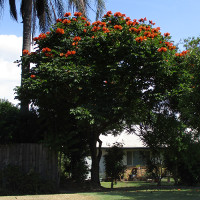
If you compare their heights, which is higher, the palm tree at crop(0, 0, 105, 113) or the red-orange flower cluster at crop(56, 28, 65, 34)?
the palm tree at crop(0, 0, 105, 113)

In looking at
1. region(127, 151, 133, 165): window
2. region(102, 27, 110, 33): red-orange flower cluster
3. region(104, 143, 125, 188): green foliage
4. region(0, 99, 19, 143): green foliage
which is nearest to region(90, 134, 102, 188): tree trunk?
region(104, 143, 125, 188): green foliage

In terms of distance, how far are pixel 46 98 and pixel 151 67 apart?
14.0 ft

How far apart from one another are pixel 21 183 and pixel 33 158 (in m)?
1.12

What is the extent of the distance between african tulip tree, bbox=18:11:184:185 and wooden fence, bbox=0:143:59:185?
1082mm

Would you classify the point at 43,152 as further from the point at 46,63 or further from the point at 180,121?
the point at 180,121

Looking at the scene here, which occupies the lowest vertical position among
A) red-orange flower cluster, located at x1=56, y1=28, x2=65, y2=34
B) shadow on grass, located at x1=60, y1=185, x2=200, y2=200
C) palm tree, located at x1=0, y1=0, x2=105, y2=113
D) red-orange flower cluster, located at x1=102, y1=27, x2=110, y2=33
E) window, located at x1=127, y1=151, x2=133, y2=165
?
shadow on grass, located at x1=60, y1=185, x2=200, y2=200

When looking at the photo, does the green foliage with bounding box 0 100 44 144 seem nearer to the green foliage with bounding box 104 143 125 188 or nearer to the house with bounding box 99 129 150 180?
the green foliage with bounding box 104 143 125 188

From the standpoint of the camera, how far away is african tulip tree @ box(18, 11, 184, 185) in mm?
10953

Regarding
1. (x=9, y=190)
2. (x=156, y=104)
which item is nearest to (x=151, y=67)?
(x=156, y=104)

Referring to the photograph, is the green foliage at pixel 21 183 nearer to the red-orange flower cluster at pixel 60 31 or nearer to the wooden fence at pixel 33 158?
the wooden fence at pixel 33 158

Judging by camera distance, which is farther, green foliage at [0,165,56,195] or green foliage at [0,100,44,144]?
green foliage at [0,100,44,144]

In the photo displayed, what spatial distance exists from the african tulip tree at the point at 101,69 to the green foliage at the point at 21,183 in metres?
2.10

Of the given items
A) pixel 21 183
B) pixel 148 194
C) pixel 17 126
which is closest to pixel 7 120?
pixel 17 126

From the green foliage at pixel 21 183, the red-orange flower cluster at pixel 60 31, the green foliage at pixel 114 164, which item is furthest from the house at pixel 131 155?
the red-orange flower cluster at pixel 60 31
